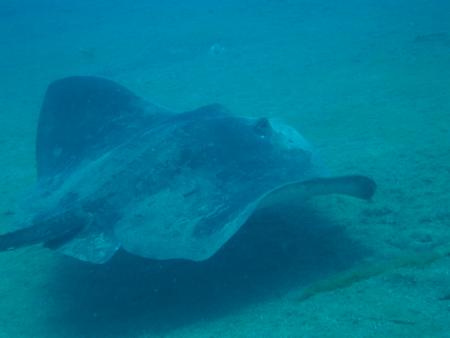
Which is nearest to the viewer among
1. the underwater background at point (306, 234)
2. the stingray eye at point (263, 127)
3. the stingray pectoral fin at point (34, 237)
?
the underwater background at point (306, 234)

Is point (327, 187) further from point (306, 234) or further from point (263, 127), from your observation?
point (263, 127)

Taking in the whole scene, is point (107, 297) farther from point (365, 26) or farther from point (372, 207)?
point (365, 26)

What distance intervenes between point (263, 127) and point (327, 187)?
4.15 ft

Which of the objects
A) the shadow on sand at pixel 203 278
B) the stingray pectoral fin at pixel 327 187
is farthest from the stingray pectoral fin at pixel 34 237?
the stingray pectoral fin at pixel 327 187

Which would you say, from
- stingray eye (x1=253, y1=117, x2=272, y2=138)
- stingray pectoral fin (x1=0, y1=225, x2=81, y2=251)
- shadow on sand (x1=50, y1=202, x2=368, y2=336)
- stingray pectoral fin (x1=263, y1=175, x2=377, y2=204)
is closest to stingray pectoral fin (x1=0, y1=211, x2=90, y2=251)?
stingray pectoral fin (x1=0, y1=225, x2=81, y2=251)

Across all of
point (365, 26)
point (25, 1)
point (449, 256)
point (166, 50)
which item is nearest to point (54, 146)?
point (449, 256)

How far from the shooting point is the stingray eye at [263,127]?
4.84 m

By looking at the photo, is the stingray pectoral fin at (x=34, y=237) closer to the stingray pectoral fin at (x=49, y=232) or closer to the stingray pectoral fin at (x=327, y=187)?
the stingray pectoral fin at (x=49, y=232)

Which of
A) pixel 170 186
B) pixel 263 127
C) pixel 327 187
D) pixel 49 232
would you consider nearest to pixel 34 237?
pixel 49 232

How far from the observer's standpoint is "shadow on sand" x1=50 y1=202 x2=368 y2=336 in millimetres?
4160

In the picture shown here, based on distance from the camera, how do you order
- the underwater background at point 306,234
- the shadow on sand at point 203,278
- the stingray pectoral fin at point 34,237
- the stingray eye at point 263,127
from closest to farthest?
the underwater background at point 306,234 < the stingray pectoral fin at point 34,237 < the shadow on sand at point 203,278 < the stingray eye at point 263,127

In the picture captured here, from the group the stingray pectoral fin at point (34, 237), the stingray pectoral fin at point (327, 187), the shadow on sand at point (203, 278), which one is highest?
the stingray pectoral fin at point (327, 187)

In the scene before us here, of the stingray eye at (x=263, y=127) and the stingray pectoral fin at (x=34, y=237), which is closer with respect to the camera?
the stingray pectoral fin at (x=34, y=237)

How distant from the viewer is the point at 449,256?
3705 millimetres
